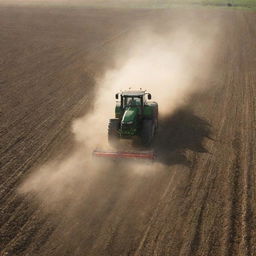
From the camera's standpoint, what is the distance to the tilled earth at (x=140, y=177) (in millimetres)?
9688

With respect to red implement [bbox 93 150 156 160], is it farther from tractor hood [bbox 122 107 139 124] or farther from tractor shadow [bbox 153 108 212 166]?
tractor hood [bbox 122 107 139 124]

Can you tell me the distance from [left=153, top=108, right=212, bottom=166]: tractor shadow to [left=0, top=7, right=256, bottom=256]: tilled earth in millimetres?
42

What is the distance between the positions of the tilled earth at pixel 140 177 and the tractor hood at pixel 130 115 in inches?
60.5

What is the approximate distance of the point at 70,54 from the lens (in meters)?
29.5

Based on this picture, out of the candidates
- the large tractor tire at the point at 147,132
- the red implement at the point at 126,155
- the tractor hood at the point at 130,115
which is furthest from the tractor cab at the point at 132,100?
the red implement at the point at 126,155

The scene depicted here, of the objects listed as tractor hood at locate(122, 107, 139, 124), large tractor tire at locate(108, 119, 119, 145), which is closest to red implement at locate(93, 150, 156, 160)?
large tractor tire at locate(108, 119, 119, 145)

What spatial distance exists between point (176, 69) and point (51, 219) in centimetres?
1707

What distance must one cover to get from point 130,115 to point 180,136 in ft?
8.53

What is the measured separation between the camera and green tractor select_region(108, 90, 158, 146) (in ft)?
45.5

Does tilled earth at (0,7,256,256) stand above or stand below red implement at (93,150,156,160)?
below

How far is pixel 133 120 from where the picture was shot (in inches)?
544

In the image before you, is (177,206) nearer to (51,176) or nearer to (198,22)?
(51,176)

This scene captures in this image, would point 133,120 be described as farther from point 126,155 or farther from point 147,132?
point 126,155

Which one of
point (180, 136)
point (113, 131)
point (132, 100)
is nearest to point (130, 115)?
point (113, 131)
